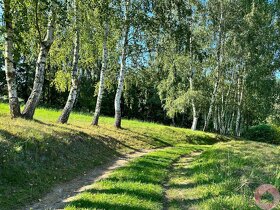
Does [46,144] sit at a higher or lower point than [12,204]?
higher

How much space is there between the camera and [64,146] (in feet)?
43.0

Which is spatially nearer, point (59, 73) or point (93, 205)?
point (93, 205)

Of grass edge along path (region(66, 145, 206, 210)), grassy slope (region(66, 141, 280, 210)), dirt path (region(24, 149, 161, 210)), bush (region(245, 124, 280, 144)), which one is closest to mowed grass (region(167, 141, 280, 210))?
grassy slope (region(66, 141, 280, 210))

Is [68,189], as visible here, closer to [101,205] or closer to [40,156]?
[40,156]

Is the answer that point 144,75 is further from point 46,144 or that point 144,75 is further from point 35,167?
point 35,167

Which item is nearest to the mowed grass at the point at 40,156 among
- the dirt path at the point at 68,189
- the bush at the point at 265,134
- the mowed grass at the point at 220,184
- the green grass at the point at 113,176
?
the green grass at the point at 113,176

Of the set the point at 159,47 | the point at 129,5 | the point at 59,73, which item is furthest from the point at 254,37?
the point at 59,73

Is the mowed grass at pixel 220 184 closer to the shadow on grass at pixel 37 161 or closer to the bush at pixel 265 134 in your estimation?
the shadow on grass at pixel 37 161

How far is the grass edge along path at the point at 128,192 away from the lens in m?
7.51

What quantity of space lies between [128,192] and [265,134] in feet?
136

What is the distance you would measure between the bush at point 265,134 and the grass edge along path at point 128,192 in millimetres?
36239

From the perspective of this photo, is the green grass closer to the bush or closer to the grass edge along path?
the grass edge along path

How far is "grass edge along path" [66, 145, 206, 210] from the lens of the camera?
24.6 feet

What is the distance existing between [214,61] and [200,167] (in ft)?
98.0
